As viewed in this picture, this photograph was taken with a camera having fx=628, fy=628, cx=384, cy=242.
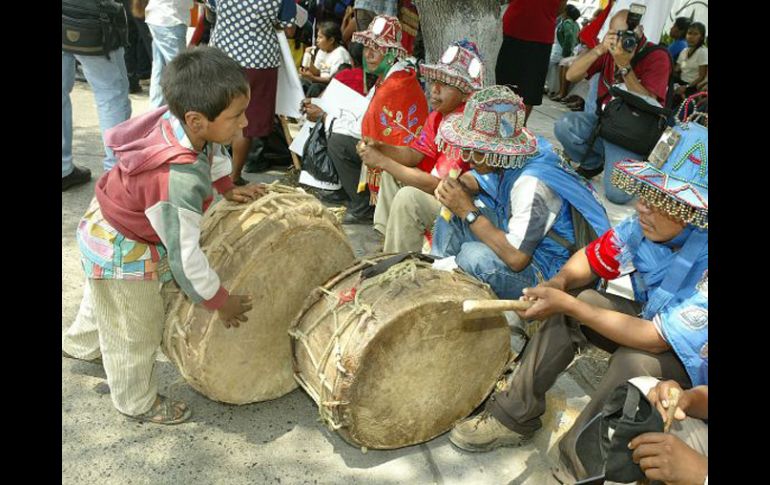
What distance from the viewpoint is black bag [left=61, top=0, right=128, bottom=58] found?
3.83 meters

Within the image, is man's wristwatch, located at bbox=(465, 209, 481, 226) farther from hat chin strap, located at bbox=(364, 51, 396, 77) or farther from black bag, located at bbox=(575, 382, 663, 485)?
hat chin strap, located at bbox=(364, 51, 396, 77)

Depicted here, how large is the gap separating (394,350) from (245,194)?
2.88 ft

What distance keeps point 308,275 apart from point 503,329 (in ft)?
2.72

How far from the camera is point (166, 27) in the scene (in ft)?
16.2

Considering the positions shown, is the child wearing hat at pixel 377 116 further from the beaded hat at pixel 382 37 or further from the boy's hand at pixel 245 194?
the boy's hand at pixel 245 194

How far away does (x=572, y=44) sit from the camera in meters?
11.3

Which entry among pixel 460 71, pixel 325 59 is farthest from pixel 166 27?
pixel 460 71

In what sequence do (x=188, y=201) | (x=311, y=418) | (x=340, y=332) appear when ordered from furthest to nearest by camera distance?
(x=311, y=418)
(x=340, y=332)
(x=188, y=201)

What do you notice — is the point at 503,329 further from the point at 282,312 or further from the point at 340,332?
the point at 282,312

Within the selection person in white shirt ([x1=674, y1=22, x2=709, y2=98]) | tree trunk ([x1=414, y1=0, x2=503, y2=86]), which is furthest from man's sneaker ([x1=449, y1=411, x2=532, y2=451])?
person in white shirt ([x1=674, y1=22, x2=709, y2=98])

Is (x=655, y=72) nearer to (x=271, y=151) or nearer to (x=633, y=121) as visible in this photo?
(x=633, y=121)

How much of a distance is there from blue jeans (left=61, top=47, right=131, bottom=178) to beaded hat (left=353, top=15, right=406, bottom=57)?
1.63 m
